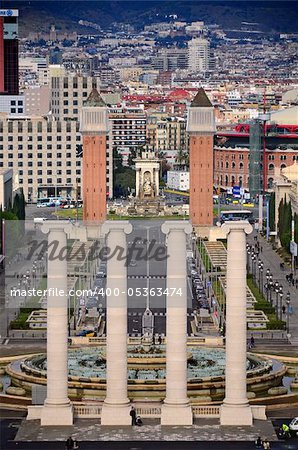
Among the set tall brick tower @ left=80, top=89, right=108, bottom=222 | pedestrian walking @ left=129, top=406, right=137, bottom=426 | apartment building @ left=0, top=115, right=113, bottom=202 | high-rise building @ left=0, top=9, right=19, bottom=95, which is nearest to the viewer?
pedestrian walking @ left=129, top=406, right=137, bottom=426

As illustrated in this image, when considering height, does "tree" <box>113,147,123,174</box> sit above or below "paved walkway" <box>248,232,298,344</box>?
above

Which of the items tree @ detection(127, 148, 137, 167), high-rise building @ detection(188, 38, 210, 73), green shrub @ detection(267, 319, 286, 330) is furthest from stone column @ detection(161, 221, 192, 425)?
high-rise building @ detection(188, 38, 210, 73)

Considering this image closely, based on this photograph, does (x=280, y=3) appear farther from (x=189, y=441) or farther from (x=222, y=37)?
(x=189, y=441)

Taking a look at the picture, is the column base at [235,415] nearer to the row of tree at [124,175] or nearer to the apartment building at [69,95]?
the row of tree at [124,175]

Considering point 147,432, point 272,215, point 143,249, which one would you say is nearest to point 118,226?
point 147,432

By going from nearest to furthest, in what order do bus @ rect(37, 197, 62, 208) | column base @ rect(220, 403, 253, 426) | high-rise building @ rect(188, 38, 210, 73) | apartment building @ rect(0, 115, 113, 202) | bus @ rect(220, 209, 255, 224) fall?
column base @ rect(220, 403, 253, 426) < bus @ rect(220, 209, 255, 224) < bus @ rect(37, 197, 62, 208) < apartment building @ rect(0, 115, 113, 202) < high-rise building @ rect(188, 38, 210, 73)

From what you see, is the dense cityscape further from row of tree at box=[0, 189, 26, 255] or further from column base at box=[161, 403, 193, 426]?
row of tree at box=[0, 189, 26, 255]

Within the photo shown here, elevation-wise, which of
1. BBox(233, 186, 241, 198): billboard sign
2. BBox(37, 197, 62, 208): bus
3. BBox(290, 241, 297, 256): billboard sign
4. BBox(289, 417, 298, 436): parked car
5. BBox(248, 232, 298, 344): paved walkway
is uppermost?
BBox(289, 417, 298, 436): parked car
